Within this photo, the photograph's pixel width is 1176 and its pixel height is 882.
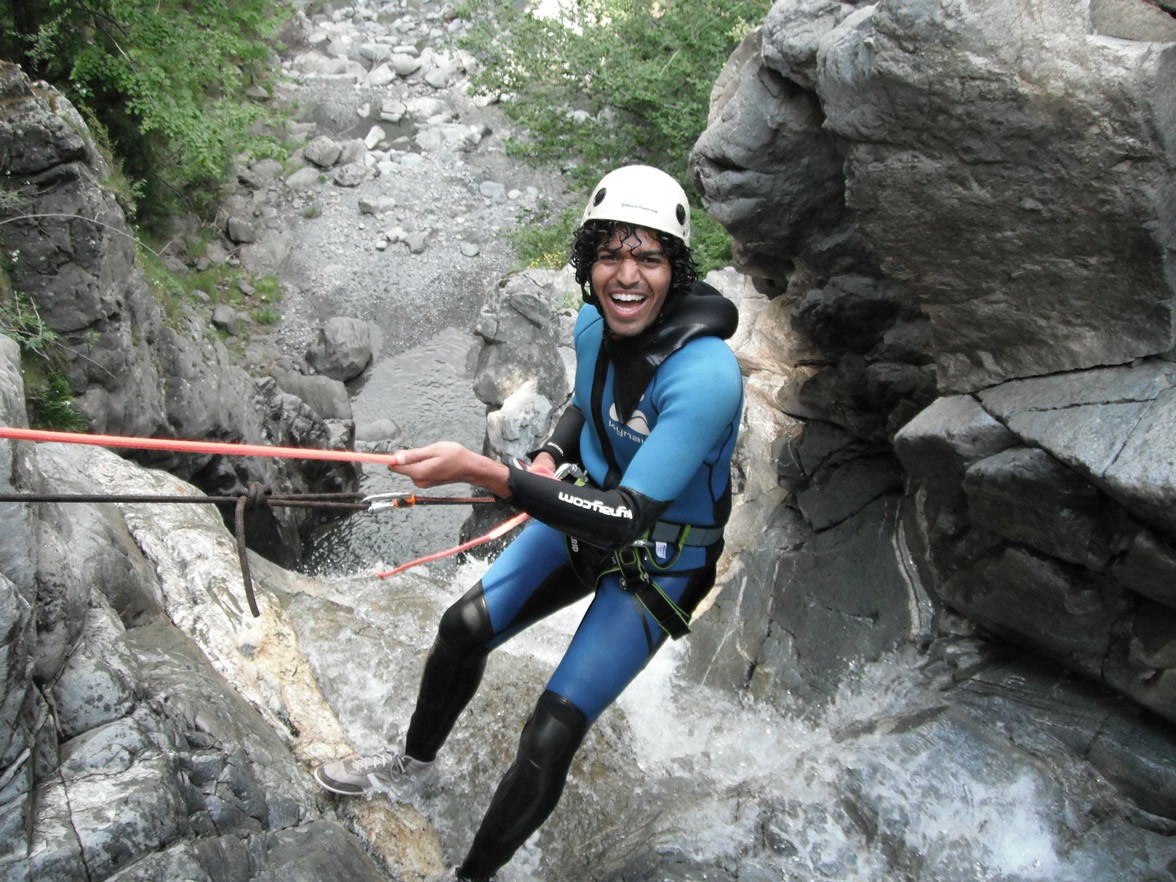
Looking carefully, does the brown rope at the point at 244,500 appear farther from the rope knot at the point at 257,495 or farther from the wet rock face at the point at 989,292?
the wet rock face at the point at 989,292

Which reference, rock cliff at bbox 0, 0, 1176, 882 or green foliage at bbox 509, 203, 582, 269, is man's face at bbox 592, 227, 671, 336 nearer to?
rock cliff at bbox 0, 0, 1176, 882

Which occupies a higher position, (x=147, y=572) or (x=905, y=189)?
(x=905, y=189)

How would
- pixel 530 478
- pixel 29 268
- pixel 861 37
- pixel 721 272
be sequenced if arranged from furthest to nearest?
pixel 721 272
pixel 29 268
pixel 861 37
pixel 530 478

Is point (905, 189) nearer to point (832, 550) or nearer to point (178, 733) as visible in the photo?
point (832, 550)

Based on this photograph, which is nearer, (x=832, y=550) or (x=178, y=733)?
(x=178, y=733)

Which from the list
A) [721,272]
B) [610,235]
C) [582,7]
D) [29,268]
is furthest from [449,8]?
[610,235]

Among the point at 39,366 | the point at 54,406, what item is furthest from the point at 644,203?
the point at 39,366

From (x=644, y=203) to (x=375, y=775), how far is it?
268 cm

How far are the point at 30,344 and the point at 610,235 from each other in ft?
15.2

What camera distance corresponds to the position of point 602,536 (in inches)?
117

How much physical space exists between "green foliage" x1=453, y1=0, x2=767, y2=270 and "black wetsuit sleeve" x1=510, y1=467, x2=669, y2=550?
9330mm

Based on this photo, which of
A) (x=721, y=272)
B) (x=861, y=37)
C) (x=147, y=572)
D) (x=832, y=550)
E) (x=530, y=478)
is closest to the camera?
(x=530, y=478)

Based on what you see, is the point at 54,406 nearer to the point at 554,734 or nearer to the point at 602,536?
the point at 554,734

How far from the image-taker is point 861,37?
159 inches
